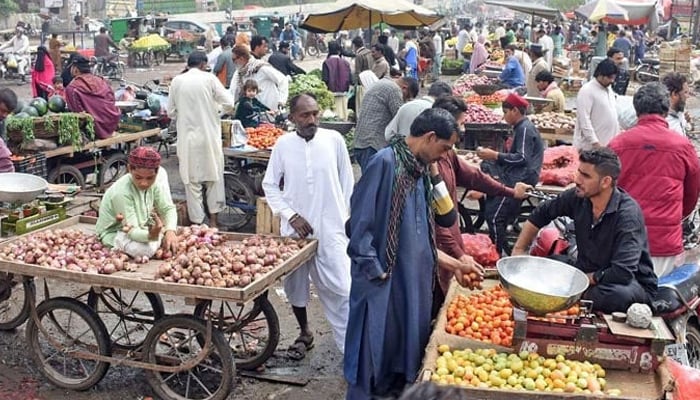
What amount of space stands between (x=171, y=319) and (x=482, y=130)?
5.81 m

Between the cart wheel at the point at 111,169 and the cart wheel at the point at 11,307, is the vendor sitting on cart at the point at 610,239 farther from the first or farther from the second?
the cart wheel at the point at 111,169

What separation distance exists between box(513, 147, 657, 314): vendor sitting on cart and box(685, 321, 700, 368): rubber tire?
0.61 metres

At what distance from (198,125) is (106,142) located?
196cm

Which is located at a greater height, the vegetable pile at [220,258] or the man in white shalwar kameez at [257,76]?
the man in white shalwar kameez at [257,76]

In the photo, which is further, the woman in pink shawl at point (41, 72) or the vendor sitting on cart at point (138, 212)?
the woman in pink shawl at point (41, 72)

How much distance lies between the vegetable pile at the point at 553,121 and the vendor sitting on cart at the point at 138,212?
661cm

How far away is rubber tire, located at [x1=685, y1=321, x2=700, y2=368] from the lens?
15.8ft

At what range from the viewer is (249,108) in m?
9.88

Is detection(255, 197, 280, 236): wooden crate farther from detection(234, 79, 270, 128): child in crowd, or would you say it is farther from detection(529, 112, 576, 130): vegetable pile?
detection(529, 112, 576, 130): vegetable pile

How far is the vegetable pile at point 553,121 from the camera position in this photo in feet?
34.6

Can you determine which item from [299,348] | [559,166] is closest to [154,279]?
[299,348]

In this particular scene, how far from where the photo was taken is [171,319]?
4.90m

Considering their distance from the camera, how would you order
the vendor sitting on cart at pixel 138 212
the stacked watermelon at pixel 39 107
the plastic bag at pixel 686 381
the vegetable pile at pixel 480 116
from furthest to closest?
the vegetable pile at pixel 480 116, the stacked watermelon at pixel 39 107, the vendor sitting on cart at pixel 138 212, the plastic bag at pixel 686 381

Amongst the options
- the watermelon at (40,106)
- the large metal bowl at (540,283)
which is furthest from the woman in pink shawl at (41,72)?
the large metal bowl at (540,283)
